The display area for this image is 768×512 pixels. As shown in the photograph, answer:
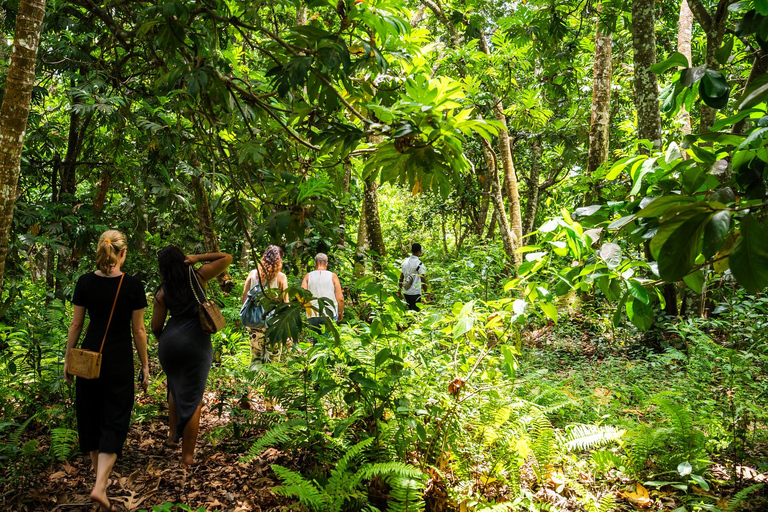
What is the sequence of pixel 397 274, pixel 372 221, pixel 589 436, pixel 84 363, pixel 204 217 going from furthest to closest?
pixel 372 221
pixel 204 217
pixel 589 436
pixel 397 274
pixel 84 363

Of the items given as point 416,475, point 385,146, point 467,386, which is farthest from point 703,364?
point 385,146

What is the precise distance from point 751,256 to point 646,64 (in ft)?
20.3

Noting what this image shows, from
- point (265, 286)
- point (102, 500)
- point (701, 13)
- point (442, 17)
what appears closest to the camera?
point (102, 500)

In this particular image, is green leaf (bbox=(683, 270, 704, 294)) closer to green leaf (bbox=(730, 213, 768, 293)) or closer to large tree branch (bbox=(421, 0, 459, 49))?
green leaf (bbox=(730, 213, 768, 293))

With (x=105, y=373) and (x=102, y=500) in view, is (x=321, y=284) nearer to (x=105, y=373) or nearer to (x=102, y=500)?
(x=105, y=373)

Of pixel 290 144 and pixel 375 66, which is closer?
pixel 375 66

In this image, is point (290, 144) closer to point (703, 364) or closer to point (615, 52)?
point (703, 364)

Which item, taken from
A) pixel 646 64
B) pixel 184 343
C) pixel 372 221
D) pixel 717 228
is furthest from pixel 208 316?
pixel 646 64

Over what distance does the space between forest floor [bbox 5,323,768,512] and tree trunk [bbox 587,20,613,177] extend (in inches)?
170

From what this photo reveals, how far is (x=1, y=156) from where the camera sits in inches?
131

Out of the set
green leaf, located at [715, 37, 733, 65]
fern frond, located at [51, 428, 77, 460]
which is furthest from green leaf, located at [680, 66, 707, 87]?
fern frond, located at [51, 428, 77, 460]

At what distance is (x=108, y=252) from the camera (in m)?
3.84

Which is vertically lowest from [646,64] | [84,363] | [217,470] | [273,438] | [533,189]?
[217,470]

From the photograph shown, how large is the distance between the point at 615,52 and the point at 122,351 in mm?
11898
